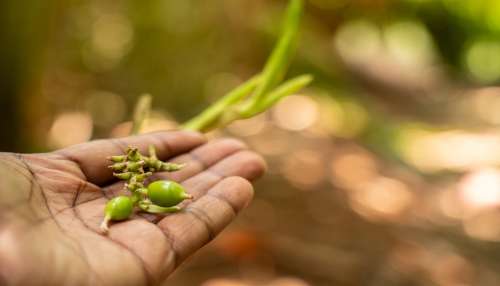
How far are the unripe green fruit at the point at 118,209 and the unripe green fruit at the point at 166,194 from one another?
84mm

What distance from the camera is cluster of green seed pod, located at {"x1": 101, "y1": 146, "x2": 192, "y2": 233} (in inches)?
55.6

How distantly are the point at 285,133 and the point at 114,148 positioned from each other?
307 centimetres

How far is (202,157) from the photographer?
6.22 ft

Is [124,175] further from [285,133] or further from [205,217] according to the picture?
[285,133]

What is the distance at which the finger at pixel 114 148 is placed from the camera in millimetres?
1632

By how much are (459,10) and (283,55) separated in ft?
25.9

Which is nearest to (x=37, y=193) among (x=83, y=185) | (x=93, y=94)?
(x=83, y=185)

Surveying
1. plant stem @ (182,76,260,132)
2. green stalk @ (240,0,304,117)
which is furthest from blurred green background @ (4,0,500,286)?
green stalk @ (240,0,304,117)

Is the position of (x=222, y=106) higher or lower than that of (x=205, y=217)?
higher

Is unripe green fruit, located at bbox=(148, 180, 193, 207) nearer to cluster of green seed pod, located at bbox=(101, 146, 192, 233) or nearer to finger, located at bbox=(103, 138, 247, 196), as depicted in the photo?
cluster of green seed pod, located at bbox=(101, 146, 192, 233)

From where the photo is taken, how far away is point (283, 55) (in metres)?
1.92

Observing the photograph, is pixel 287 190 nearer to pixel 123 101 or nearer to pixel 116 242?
pixel 123 101

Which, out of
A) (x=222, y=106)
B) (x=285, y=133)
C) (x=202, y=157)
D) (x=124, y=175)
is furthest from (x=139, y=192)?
(x=285, y=133)

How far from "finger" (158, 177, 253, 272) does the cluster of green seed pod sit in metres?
0.05
